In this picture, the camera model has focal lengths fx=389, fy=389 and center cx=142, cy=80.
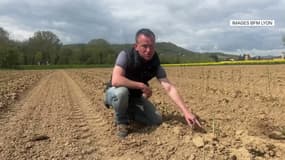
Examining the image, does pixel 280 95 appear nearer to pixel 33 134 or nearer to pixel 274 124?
pixel 274 124

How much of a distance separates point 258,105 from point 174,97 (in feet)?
12.6

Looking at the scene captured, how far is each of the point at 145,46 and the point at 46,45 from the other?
8829 cm

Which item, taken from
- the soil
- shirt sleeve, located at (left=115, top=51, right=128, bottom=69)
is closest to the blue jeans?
the soil

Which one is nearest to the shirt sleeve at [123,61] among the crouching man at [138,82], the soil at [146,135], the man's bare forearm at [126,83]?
the crouching man at [138,82]

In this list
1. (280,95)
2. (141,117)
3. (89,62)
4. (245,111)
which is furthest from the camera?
(89,62)

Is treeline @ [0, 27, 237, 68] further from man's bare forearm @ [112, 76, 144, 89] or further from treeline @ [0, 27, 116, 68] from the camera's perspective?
man's bare forearm @ [112, 76, 144, 89]

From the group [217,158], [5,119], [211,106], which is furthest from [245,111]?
[5,119]

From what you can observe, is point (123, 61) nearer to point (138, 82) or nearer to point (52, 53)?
point (138, 82)

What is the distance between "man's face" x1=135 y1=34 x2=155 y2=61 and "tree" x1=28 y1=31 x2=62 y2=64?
84.6 metres

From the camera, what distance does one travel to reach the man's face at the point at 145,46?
4.64 m

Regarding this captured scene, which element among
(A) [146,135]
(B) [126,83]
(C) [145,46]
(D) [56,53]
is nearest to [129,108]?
(A) [146,135]

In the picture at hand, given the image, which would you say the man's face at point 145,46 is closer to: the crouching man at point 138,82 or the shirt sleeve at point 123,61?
the crouching man at point 138,82

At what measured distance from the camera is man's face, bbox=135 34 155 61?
4.64 metres

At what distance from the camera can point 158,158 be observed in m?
4.04
